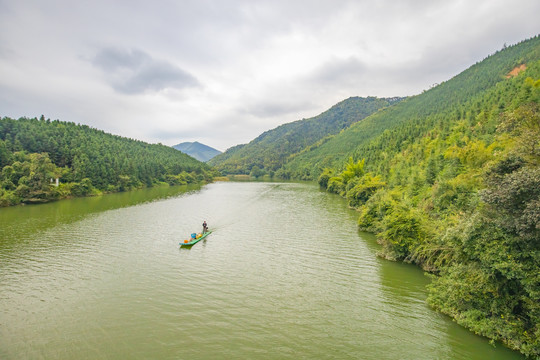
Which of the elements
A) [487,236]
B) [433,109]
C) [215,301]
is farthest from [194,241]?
[433,109]

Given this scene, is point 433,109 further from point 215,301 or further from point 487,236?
point 215,301

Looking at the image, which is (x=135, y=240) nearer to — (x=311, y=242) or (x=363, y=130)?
(x=311, y=242)

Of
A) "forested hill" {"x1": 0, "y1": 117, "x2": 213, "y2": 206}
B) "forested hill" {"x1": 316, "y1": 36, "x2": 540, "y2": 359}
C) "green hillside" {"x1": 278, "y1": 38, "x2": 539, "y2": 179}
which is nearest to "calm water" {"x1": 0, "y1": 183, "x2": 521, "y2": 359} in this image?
"forested hill" {"x1": 316, "y1": 36, "x2": 540, "y2": 359}

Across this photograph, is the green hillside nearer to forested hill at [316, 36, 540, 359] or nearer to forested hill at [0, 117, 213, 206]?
forested hill at [316, 36, 540, 359]

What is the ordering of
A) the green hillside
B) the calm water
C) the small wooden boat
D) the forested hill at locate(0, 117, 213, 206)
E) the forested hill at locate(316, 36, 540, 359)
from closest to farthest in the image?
the forested hill at locate(316, 36, 540, 359) → the calm water → the small wooden boat → the forested hill at locate(0, 117, 213, 206) → the green hillside

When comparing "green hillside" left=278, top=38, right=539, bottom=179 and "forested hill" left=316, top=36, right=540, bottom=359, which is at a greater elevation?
"green hillside" left=278, top=38, right=539, bottom=179

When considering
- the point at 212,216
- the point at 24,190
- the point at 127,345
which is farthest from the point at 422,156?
the point at 24,190
